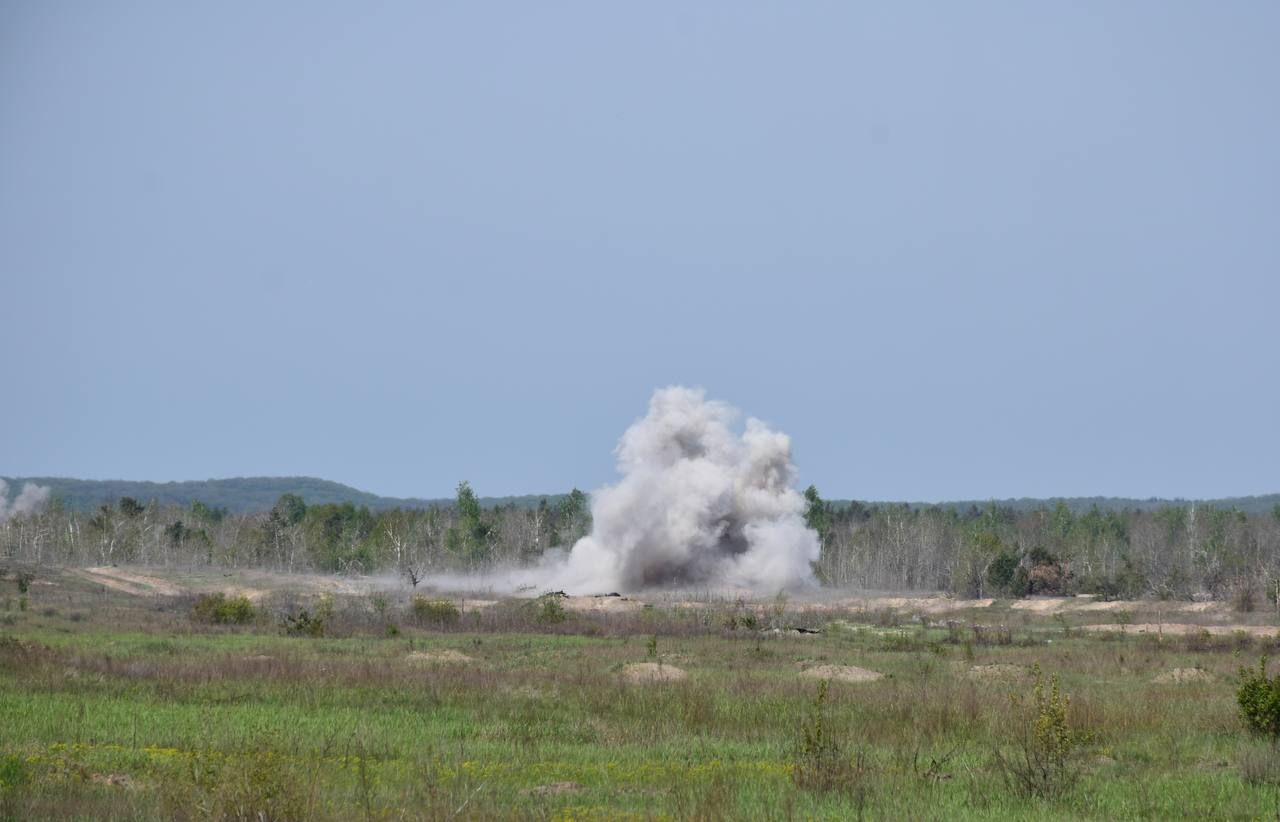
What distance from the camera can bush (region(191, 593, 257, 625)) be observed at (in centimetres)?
4984

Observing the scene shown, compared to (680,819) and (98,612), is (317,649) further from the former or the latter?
(680,819)

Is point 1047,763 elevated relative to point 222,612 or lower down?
elevated

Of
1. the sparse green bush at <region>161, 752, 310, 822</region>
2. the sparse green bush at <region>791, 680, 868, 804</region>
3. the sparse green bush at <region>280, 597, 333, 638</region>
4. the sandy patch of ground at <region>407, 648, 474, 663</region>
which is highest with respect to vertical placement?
the sparse green bush at <region>161, 752, 310, 822</region>

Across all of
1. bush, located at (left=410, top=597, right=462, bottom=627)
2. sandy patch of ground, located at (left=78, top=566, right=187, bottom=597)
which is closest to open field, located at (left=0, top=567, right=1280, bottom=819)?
bush, located at (left=410, top=597, right=462, bottom=627)

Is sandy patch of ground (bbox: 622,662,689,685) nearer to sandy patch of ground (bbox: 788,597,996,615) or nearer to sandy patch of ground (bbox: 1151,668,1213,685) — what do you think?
sandy patch of ground (bbox: 1151,668,1213,685)

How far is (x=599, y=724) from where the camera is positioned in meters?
20.9

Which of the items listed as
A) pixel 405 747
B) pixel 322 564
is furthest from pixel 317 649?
pixel 322 564

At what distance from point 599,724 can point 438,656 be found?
1397 cm

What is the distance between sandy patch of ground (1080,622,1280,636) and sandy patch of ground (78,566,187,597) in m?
54.6

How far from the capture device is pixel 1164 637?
47000 millimetres

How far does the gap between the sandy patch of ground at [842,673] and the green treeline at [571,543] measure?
66.8 meters

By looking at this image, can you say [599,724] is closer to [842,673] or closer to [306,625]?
[842,673]

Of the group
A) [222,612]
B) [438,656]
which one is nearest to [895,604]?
[222,612]

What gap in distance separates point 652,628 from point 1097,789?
35.9 m
